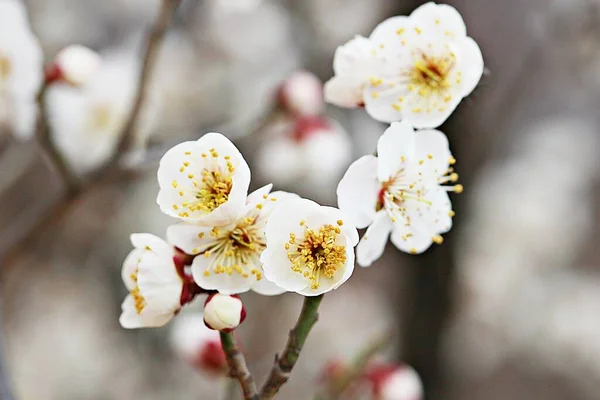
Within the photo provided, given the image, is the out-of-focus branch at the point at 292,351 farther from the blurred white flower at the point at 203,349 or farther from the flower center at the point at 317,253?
the blurred white flower at the point at 203,349

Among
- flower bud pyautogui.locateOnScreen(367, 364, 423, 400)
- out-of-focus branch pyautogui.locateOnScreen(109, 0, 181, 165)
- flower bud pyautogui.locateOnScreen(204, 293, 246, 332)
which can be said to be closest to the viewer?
flower bud pyautogui.locateOnScreen(204, 293, 246, 332)

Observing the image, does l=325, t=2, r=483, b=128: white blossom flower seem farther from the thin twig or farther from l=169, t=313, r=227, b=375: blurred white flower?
l=169, t=313, r=227, b=375: blurred white flower

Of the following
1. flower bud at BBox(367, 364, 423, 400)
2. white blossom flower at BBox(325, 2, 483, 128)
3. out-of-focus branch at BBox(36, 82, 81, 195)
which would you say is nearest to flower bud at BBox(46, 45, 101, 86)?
out-of-focus branch at BBox(36, 82, 81, 195)

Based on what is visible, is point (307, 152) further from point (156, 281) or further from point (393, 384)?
point (156, 281)

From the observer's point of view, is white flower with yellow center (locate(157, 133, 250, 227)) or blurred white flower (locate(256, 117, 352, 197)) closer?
white flower with yellow center (locate(157, 133, 250, 227))

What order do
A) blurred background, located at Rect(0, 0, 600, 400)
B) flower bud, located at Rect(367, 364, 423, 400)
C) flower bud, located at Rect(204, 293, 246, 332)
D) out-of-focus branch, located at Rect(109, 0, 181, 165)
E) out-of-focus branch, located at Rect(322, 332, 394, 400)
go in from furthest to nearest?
1. blurred background, located at Rect(0, 0, 600, 400)
2. flower bud, located at Rect(367, 364, 423, 400)
3. out-of-focus branch, located at Rect(109, 0, 181, 165)
4. out-of-focus branch, located at Rect(322, 332, 394, 400)
5. flower bud, located at Rect(204, 293, 246, 332)

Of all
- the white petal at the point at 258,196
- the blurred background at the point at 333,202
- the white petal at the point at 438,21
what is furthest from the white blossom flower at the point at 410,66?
the blurred background at the point at 333,202

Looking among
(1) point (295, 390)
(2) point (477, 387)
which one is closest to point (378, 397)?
(1) point (295, 390)
